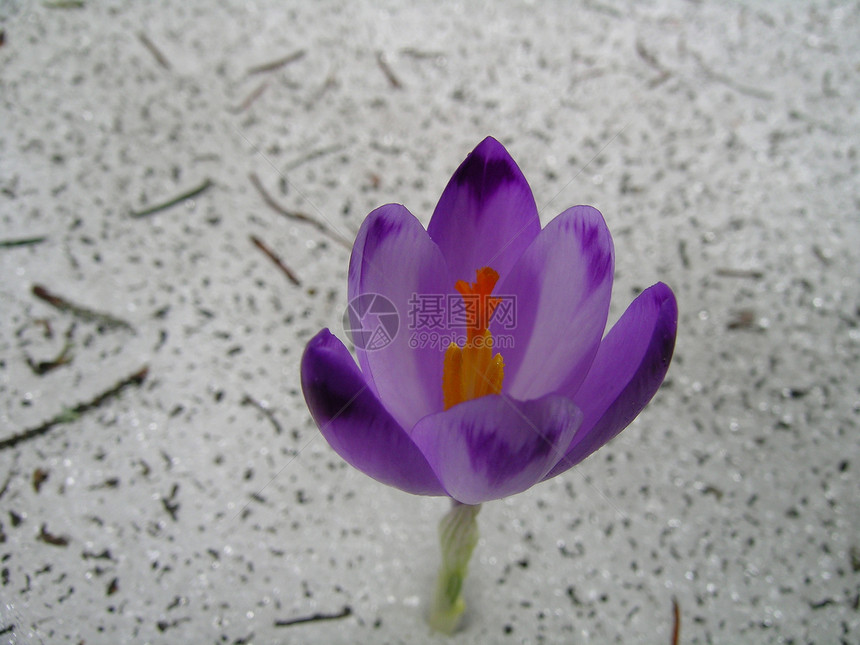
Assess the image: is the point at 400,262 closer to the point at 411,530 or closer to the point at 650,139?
the point at 411,530

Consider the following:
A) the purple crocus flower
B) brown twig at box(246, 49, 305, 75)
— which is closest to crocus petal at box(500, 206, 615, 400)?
the purple crocus flower

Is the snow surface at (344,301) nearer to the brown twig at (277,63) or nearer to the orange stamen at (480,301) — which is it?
the brown twig at (277,63)

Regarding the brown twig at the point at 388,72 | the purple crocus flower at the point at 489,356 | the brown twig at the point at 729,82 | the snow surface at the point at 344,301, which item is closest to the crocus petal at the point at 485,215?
the purple crocus flower at the point at 489,356

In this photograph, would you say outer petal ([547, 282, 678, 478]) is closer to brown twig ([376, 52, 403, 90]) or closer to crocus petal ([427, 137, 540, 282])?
crocus petal ([427, 137, 540, 282])

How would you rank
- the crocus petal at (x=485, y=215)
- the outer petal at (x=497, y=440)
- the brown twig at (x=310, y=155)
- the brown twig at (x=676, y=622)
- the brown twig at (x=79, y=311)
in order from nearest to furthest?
the outer petal at (x=497, y=440) → the crocus petal at (x=485, y=215) → the brown twig at (x=676, y=622) → the brown twig at (x=79, y=311) → the brown twig at (x=310, y=155)

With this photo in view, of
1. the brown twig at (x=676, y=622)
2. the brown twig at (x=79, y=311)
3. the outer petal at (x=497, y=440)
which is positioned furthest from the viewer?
the brown twig at (x=79, y=311)
